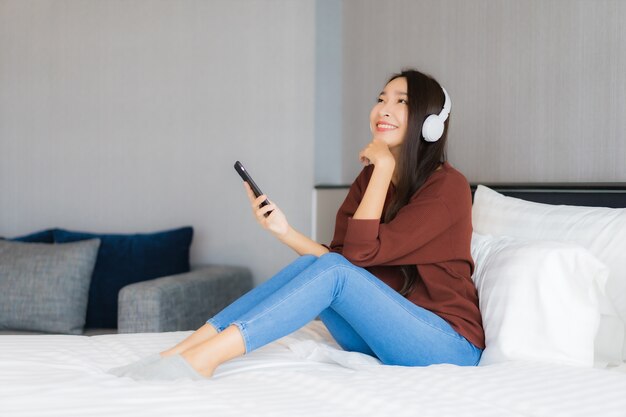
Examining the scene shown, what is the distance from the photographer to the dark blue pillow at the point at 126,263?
3170 mm

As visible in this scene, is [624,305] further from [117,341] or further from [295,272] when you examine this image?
[117,341]

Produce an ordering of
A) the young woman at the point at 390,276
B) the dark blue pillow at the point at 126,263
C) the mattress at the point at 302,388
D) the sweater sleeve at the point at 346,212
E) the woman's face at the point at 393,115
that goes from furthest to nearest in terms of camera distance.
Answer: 1. the dark blue pillow at the point at 126,263
2. the sweater sleeve at the point at 346,212
3. the woman's face at the point at 393,115
4. the young woman at the point at 390,276
5. the mattress at the point at 302,388

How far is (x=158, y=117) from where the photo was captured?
3.55m

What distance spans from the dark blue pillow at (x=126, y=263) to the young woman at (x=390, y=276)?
124cm

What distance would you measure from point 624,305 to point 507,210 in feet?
1.49

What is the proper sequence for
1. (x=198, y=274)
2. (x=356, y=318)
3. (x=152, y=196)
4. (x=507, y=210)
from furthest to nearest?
(x=152, y=196)
(x=198, y=274)
(x=507, y=210)
(x=356, y=318)

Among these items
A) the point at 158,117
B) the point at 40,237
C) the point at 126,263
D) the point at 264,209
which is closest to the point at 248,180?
the point at 264,209

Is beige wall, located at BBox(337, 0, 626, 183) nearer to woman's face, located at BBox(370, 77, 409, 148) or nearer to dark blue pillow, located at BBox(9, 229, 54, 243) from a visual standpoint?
woman's face, located at BBox(370, 77, 409, 148)

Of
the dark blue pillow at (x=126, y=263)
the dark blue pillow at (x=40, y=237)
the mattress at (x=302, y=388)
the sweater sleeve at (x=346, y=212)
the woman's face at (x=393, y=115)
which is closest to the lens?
the mattress at (x=302, y=388)

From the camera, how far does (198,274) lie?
123 inches

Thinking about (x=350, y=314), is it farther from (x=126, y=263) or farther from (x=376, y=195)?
(x=126, y=263)

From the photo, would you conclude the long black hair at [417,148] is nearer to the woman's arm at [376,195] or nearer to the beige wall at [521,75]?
the woman's arm at [376,195]

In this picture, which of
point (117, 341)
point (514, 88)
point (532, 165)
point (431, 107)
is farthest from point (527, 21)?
point (117, 341)

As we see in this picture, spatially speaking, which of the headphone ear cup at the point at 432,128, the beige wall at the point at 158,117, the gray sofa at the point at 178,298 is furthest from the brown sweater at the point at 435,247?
the beige wall at the point at 158,117
